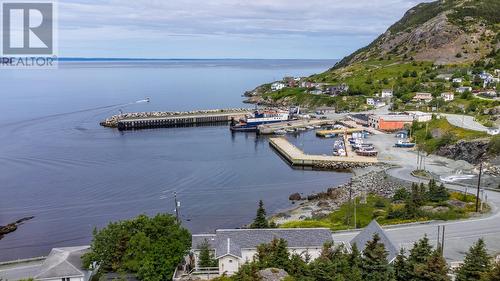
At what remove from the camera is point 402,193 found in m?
46.9

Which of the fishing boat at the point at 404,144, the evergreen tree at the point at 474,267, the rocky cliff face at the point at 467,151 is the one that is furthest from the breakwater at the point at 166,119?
the evergreen tree at the point at 474,267

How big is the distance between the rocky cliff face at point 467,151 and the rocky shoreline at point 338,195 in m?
11.2

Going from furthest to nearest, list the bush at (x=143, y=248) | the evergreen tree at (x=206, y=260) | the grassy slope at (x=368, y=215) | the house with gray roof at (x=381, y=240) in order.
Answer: the grassy slope at (x=368, y=215)
the evergreen tree at (x=206, y=260)
the house with gray roof at (x=381, y=240)
the bush at (x=143, y=248)

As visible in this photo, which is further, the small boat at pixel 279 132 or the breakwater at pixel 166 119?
the breakwater at pixel 166 119

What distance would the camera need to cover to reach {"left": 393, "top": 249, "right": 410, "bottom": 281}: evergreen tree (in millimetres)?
25188

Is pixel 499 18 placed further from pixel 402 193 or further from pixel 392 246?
pixel 392 246

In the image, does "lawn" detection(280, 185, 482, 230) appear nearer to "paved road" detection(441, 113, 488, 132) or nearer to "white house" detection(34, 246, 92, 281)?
"white house" detection(34, 246, 92, 281)

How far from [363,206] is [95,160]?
44411 mm

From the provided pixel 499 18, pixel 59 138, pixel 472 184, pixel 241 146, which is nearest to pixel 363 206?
pixel 472 184

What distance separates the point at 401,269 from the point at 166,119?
88.8m

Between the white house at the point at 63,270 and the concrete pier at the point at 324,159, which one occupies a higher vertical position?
the concrete pier at the point at 324,159

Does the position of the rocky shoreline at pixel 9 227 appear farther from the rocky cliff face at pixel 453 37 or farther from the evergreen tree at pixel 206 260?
the rocky cliff face at pixel 453 37

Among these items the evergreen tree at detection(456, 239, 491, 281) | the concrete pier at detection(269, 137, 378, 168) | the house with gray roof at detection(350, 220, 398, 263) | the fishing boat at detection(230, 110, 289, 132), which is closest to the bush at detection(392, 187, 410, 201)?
the house with gray roof at detection(350, 220, 398, 263)

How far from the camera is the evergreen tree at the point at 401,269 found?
82.6 ft
